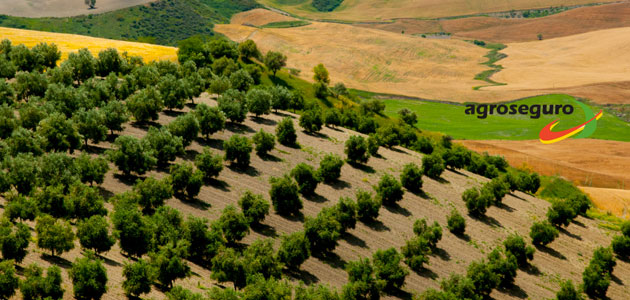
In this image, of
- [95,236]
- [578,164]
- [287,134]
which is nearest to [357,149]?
[287,134]

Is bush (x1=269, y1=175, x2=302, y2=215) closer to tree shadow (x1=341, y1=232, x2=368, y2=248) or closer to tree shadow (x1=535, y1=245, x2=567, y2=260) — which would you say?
tree shadow (x1=341, y1=232, x2=368, y2=248)

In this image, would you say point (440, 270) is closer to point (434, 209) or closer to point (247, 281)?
point (434, 209)

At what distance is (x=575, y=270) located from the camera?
390ft

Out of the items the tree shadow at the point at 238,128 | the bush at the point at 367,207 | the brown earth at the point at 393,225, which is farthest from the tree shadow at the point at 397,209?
the tree shadow at the point at 238,128

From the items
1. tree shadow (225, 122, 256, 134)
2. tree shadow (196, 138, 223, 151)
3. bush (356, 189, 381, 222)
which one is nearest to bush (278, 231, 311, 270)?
bush (356, 189, 381, 222)

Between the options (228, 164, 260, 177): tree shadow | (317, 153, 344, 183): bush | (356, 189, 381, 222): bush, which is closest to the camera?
(356, 189, 381, 222): bush

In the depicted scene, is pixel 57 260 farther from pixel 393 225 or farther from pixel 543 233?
pixel 543 233

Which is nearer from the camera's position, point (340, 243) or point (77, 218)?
point (77, 218)

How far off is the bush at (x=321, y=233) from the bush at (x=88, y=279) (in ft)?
138

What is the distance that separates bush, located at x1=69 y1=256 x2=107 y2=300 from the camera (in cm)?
7112

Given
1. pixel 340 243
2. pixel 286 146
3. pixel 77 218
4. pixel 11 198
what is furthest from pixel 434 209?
pixel 11 198

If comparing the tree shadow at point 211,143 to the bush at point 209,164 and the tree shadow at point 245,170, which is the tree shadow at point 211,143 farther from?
the bush at point 209,164

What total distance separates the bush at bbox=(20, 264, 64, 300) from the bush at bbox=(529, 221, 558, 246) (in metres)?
98.5

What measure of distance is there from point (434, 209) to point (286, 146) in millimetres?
45642
